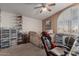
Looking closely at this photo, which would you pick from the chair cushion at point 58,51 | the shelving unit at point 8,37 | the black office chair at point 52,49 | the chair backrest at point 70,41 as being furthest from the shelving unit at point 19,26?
the chair backrest at point 70,41

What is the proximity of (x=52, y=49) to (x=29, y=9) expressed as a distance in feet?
2.39

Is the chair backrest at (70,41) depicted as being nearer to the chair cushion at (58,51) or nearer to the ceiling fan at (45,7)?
the chair cushion at (58,51)

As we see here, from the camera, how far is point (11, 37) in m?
1.96

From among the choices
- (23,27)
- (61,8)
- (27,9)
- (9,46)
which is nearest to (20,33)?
(23,27)

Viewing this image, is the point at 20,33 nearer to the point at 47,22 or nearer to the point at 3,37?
the point at 3,37

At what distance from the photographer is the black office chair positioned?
1.98 metres

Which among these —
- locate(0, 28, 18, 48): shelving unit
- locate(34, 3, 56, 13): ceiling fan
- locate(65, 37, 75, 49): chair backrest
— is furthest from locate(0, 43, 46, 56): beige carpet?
locate(34, 3, 56, 13): ceiling fan

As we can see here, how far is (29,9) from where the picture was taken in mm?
1977

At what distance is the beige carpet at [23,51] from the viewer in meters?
1.96

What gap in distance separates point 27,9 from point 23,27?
0.29m

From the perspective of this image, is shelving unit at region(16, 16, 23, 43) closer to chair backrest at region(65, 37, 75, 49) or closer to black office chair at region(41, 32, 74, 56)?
black office chair at region(41, 32, 74, 56)

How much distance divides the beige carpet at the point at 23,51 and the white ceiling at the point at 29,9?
0.48m

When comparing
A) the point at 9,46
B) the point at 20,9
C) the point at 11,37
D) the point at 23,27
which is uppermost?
the point at 20,9

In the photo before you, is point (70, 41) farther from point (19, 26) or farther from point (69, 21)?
point (19, 26)
